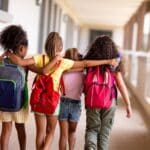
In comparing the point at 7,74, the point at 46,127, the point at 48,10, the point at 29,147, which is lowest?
the point at 29,147

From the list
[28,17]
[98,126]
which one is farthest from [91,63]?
[28,17]

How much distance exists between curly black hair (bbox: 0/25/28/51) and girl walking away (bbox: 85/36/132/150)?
578 millimetres

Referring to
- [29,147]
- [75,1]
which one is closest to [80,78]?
[29,147]

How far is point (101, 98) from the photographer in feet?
11.9

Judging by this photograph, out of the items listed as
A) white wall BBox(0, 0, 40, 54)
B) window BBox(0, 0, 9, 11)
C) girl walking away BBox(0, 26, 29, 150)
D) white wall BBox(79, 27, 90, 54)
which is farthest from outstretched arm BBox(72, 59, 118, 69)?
white wall BBox(79, 27, 90, 54)

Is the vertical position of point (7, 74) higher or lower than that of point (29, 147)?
higher

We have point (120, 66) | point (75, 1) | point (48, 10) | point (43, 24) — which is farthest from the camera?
point (75, 1)

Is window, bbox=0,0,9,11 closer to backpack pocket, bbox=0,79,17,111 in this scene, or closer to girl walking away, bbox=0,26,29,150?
girl walking away, bbox=0,26,29,150

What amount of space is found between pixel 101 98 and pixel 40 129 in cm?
56

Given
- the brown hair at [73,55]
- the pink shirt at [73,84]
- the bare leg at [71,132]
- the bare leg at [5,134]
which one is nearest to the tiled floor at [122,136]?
the bare leg at [71,132]

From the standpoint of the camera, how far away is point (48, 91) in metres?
3.55

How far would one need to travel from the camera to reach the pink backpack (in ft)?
11.9

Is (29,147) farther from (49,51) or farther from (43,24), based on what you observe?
(43,24)

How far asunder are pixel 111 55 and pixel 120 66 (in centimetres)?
12
